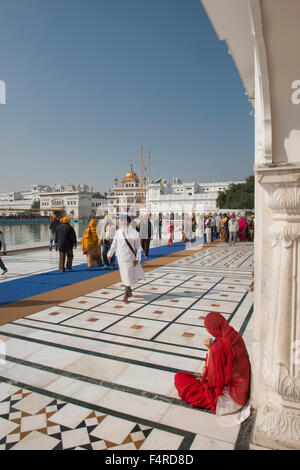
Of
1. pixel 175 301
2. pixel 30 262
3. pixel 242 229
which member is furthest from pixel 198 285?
pixel 242 229

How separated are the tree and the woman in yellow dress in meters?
32.6

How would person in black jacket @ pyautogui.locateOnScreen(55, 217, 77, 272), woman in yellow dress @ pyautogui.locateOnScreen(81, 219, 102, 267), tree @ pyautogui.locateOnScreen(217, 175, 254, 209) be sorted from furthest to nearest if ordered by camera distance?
tree @ pyautogui.locateOnScreen(217, 175, 254, 209) → woman in yellow dress @ pyautogui.locateOnScreen(81, 219, 102, 267) → person in black jacket @ pyautogui.locateOnScreen(55, 217, 77, 272)

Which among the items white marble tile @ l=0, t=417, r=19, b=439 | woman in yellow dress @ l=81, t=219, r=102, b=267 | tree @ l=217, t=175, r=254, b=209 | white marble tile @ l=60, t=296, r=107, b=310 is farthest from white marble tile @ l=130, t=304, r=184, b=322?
tree @ l=217, t=175, r=254, b=209

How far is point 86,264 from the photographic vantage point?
802cm

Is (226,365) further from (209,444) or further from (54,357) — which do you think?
(54,357)

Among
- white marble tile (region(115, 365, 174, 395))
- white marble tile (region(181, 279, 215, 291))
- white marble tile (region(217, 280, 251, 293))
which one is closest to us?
white marble tile (region(115, 365, 174, 395))

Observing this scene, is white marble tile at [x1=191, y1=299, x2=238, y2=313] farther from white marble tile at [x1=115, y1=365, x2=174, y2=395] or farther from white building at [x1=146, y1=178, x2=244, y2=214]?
white building at [x1=146, y1=178, x2=244, y2=214]

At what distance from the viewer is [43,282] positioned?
6004 mm

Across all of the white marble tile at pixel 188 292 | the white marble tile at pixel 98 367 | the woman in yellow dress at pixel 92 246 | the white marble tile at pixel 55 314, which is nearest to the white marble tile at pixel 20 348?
the white marble tile at pixel 98 367

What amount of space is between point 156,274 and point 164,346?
143 inches

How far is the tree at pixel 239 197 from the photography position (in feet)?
125

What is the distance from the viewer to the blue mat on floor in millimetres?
5109
